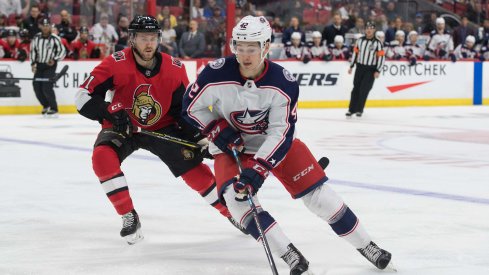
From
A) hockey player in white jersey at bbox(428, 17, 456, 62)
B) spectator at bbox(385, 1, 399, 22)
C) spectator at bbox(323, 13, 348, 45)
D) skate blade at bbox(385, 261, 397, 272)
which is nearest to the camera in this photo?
skate blade at bbox(385, 261, 397, 272)

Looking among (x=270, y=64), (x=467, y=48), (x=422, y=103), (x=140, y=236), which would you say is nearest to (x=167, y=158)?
(x=140, y=236)

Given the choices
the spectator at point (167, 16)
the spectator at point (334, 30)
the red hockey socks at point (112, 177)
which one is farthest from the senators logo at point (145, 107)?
the spectator at point (334, 30)

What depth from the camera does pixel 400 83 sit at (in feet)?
50.1

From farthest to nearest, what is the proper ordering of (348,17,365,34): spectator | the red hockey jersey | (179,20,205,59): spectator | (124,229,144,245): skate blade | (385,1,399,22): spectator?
(385,1,399,22): spectator < (348,17,365,34): spectator < (179,20,205,59): spectator < the red hockey jersey < (124,229,144,245): skate blade

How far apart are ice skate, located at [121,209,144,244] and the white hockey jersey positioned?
0.81 m

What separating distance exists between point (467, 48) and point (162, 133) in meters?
12.5

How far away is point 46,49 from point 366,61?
428 centimetres

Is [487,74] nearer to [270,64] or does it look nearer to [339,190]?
[339,190]

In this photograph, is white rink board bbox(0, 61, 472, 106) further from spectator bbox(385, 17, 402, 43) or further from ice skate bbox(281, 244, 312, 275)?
ice skate bbox(281, 244, 312, 275)

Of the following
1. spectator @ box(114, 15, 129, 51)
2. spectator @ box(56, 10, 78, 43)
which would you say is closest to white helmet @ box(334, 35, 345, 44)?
spectator @ box(114, 15, 129, 51)

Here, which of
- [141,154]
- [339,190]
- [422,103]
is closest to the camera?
[339,190]

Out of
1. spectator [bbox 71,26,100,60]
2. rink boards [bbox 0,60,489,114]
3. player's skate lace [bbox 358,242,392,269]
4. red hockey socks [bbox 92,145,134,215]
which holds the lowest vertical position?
rink boards [bbox 0,60,489,114]

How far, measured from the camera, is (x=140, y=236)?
14.5 feet

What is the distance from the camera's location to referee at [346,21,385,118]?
43.4ft
